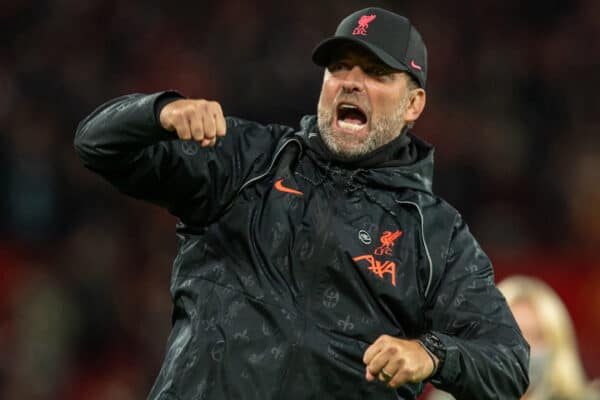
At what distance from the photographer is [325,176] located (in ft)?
10.6

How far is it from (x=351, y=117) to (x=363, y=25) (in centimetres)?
26

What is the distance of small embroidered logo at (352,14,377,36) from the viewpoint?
3.30 meters

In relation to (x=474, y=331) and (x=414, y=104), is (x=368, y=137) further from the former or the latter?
(x=474, y=331)

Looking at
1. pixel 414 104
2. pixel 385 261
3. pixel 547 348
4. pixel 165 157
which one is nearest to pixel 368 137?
pixel 414 104

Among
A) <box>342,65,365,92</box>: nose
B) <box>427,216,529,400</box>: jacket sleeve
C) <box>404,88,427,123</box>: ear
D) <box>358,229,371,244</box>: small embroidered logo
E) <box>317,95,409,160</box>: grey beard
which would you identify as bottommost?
<box>427,216,529,400</box>: jacket sleeve

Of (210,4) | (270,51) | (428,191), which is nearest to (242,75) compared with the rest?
(270,51)

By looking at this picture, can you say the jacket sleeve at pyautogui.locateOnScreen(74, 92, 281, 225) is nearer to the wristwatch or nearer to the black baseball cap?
the black baseball cap

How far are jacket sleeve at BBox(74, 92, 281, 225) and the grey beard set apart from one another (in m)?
0.13

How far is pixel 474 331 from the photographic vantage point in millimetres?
3117

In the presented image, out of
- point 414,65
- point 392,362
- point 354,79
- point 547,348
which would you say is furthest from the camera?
point 547,348

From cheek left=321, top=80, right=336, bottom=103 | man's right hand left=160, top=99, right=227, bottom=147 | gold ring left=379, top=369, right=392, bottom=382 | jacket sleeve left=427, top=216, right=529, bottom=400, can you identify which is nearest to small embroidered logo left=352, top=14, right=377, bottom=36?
cheek left=321, top=80, right=336, bottom=103

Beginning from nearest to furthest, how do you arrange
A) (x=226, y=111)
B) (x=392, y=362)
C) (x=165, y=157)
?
(x=392, y=362)
(x=165, y=157)
(x=226, y=111)

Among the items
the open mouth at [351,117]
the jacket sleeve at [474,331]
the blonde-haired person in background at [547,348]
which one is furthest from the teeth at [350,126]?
the blonde-haired person in background at [547,348]

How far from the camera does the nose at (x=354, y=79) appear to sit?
3.29 metres
